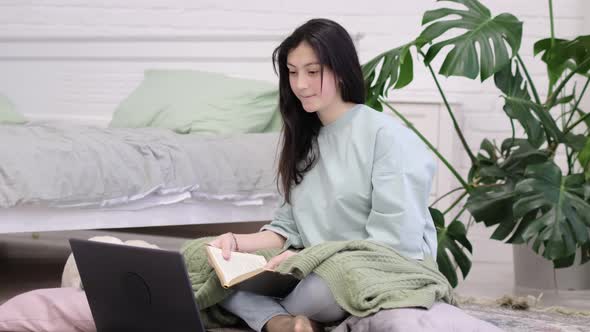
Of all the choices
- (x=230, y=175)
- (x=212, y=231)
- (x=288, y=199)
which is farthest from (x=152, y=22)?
(x=288, y=199)

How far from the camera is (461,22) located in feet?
8.94

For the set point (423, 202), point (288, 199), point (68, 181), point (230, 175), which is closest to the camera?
point (423, 202)

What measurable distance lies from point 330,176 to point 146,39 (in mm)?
2335

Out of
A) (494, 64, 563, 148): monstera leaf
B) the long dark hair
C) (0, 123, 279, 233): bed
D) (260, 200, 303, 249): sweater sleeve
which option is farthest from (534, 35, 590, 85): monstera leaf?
(260, 200, 303, 249): sweater sleeve

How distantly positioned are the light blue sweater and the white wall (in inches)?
78.2

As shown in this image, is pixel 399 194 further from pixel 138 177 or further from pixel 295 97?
pixel 138 177

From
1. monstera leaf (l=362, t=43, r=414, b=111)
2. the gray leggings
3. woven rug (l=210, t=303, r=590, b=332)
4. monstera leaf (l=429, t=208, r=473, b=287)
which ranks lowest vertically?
woven rug (l=210, t=303, r=590, b=332)

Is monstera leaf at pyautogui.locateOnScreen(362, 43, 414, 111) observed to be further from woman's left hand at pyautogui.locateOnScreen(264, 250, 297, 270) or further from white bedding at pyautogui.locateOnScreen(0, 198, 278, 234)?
woman's left hand at pyautogui.locateOnScreen(264, 250, 297, 270)

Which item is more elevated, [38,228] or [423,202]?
[423,202]

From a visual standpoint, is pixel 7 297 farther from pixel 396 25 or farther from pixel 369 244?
pixel 396 25

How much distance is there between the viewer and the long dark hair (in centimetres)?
193

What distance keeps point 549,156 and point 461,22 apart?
58 centimetres

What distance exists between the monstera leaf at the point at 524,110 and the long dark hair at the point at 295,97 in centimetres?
92

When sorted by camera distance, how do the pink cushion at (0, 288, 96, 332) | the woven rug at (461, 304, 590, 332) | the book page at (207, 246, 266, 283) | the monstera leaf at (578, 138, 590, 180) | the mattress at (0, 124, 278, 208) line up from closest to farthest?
1. the book page at (207, 246, 266, 283)
2. the pink cushion at (0, 288, 96, 332)
3. the woven rug at (461, 304, 590, 332)
4. the mattress at (0, 124, 278, 208)
5. the monstera leaf at (578, 138, 590, 180)
